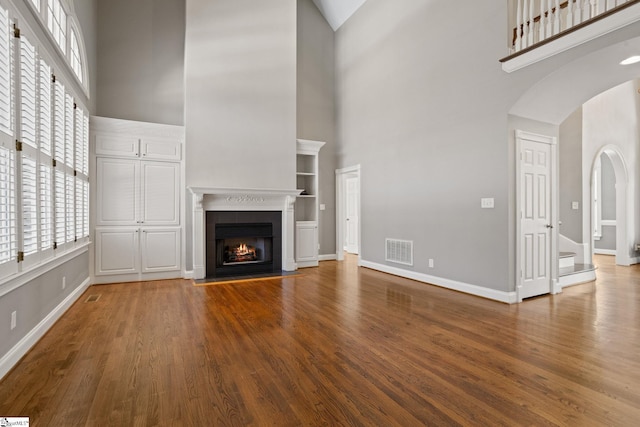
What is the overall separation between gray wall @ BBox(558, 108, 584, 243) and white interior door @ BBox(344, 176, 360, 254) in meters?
4.59

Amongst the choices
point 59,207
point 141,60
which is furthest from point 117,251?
point 141,60

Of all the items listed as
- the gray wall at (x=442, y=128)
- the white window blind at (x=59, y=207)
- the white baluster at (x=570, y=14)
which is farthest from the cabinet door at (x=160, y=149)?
the white baluster at (x=570, y=14)

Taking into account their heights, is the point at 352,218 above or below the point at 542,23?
below

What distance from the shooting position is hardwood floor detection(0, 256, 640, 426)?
1812mm

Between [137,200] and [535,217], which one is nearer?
[535,217]

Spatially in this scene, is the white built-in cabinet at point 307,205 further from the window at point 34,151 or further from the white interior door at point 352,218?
the window at point 34,151

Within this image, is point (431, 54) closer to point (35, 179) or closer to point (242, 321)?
point (242, 321)

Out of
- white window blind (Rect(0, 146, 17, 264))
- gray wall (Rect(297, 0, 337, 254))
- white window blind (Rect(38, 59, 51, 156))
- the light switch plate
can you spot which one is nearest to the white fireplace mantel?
gray wall (Rect(297, 0, 337, 254))

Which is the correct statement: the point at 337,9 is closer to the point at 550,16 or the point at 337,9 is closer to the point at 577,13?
the point at 550,16

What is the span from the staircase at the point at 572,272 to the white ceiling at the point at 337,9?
621 cm

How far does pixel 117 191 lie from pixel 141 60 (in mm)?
2375

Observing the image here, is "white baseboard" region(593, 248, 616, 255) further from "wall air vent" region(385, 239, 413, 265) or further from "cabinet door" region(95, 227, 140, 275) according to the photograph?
"cabinet door" region(95, 227, 140, 275)

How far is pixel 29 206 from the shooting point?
2633 mm

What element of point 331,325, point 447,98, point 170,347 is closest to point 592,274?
point 447,98
